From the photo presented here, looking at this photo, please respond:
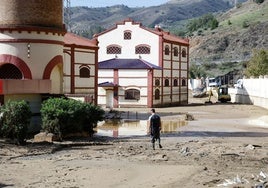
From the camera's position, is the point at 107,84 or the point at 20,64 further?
the point at 107,84

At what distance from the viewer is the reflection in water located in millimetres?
30989

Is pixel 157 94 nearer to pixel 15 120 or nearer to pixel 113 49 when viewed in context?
pixel 113 49

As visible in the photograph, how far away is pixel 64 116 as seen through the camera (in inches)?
1038

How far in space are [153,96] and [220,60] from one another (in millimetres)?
72806

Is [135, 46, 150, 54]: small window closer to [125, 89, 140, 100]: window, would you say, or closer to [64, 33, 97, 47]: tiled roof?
[125, 89, 140, 100]: window

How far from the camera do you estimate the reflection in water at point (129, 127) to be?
30989mm

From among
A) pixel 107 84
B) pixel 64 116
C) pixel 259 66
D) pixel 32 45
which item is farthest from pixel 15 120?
pixel 259 66

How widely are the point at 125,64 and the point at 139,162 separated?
3836cm

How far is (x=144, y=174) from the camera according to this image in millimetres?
17141

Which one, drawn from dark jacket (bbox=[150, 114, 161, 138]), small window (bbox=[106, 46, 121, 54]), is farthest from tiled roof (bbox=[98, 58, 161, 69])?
dark jacket (bbox=[150, 114, 161, 138])

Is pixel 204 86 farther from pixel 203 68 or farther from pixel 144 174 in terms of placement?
pixel 144 174

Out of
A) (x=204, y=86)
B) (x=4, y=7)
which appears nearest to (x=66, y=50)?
(x=4, y=7)

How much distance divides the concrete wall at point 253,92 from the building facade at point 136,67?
927cm

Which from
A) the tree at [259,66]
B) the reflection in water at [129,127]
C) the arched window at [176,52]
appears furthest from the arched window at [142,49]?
the tree at [259,66]
